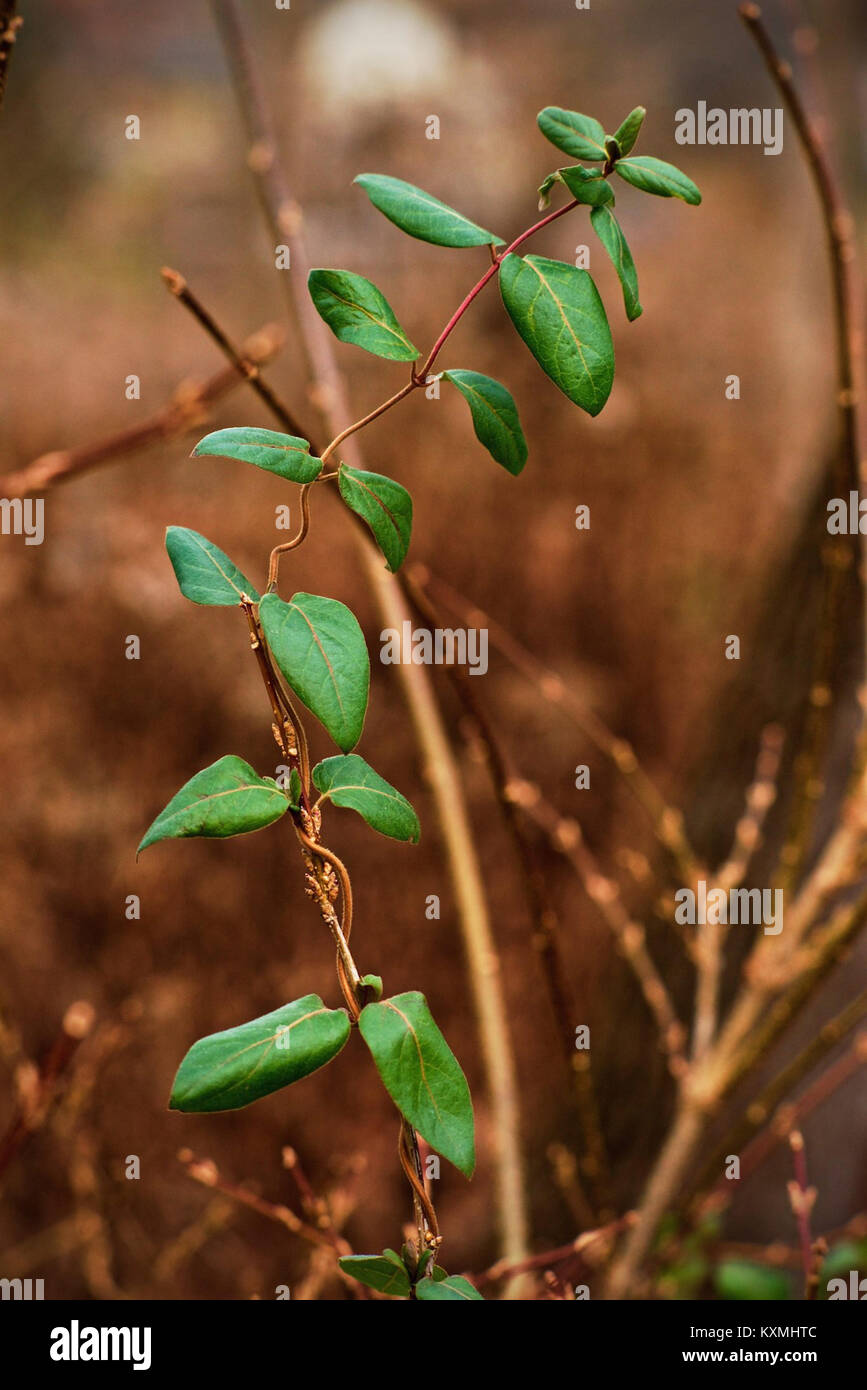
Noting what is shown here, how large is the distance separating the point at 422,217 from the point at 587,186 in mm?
57

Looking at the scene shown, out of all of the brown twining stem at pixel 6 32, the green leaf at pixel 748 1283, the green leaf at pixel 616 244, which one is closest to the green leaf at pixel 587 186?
the green leaf at pixel 616 244

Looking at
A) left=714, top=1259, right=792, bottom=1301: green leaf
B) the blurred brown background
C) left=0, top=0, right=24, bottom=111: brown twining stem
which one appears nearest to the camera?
left=0, top=0, right=24, bottom=111: brown twining stem

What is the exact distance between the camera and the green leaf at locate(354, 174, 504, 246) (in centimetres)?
31

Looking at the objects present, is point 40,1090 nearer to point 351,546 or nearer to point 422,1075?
point 422,1075

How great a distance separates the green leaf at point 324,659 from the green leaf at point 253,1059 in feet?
0.27

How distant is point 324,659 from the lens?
0.91 ft

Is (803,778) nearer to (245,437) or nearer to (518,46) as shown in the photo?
(245,437)

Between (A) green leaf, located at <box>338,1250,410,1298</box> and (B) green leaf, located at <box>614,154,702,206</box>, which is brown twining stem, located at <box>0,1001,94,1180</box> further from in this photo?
(B) green leaf, located at <box>614,154,702,206</box>

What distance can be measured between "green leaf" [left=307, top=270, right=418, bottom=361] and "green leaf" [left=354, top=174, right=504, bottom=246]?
25 millimetres

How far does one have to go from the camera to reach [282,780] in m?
0.33

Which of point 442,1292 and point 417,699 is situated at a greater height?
point 417,699

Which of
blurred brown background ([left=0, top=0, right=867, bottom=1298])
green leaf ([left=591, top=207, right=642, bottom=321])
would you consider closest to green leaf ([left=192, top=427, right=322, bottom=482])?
green leaf ([left=591, top=207, right=642, bottom=321])

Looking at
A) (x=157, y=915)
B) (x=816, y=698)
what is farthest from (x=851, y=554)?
(x=157, y=915)

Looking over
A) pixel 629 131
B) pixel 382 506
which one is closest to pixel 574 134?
pixel 629 131
